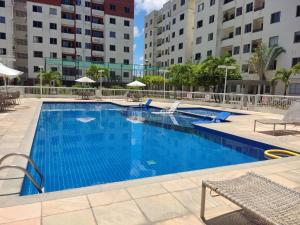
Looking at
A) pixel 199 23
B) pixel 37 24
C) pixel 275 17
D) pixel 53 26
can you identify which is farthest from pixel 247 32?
pixel 37 24

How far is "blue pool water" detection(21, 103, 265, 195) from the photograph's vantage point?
5.79 m

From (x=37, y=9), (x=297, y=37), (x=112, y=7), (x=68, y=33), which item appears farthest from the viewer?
(x=112, y=7)

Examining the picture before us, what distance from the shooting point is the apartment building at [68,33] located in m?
39.7

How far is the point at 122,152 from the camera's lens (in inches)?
307

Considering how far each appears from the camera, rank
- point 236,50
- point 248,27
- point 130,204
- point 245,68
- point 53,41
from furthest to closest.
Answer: point 53,41, point 236,50, point 245,68, point 248,27, point 130,204

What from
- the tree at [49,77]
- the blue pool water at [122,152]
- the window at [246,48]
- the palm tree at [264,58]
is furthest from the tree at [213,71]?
the tree at [49,77]

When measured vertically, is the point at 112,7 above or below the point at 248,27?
above

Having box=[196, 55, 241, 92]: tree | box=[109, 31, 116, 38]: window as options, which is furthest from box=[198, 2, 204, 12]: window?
box=[196, 55, 241, 92]: tree

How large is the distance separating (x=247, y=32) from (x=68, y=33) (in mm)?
30023

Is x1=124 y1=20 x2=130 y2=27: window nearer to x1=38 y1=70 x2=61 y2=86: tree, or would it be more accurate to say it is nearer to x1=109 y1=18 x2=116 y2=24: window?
x1=109 y1=18 x2=116 y2=24: window

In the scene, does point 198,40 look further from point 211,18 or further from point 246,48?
point 246,48

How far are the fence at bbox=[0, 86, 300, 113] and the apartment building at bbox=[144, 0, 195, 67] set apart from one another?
1339 cm

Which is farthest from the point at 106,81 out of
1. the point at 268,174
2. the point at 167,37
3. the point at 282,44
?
the point at 268,174

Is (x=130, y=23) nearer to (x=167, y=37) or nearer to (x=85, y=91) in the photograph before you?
(x=167, y=37)
